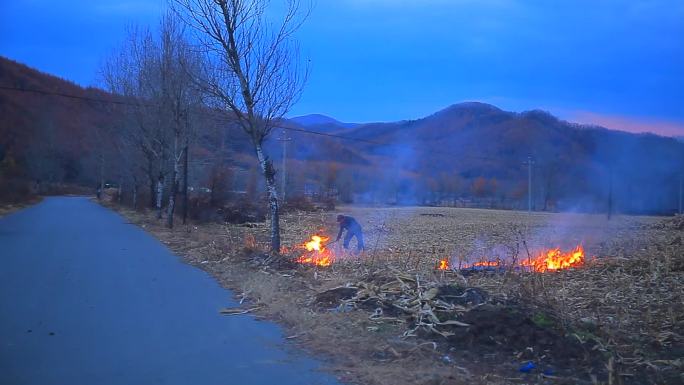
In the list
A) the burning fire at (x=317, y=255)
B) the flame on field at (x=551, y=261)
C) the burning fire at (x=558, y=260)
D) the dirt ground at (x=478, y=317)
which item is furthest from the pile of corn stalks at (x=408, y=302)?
the burning fire at (x=558, y=260)

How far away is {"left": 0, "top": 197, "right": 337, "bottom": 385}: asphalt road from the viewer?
17.2 ft

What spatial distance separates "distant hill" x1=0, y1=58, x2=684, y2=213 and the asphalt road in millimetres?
7588

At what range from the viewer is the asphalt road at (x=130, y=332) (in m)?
5.24

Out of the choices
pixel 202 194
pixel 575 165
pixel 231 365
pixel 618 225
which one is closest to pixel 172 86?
pixel 202 194

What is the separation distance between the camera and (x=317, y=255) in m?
13.4

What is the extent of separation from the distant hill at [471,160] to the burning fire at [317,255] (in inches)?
200

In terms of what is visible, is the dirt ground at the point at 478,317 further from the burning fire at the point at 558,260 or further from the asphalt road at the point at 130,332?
the asphalt road at the point at 130,332

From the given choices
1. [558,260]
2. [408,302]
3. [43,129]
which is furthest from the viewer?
[43,129]

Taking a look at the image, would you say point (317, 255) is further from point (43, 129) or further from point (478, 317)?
point (43, 129)

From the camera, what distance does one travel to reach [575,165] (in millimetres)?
17312

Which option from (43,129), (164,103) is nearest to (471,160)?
(164,103)

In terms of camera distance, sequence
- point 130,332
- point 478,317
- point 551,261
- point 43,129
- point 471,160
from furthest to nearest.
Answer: point 43,129 → point 471,160 → point 551,261 → point 130,332 → point 478,317

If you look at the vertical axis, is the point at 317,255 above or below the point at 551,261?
below

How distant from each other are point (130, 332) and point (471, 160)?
25.5m
